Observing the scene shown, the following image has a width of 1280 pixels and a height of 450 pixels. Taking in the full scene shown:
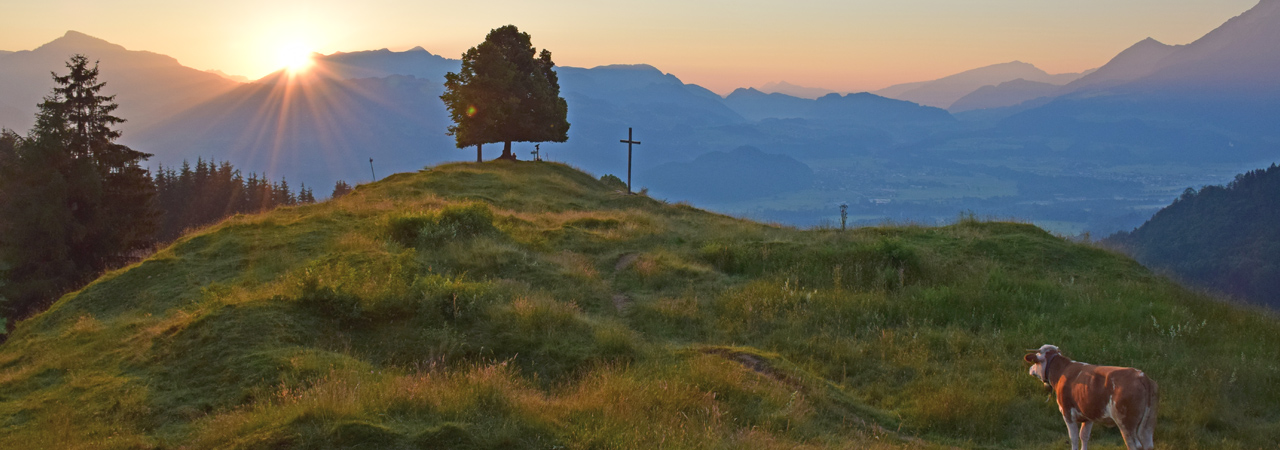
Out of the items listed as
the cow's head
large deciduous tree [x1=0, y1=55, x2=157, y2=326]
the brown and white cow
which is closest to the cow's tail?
the brown and white cow

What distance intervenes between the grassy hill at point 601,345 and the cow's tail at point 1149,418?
1.51m

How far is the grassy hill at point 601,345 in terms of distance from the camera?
6.55m

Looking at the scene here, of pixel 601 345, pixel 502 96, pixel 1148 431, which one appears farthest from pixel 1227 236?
pixel 601 345

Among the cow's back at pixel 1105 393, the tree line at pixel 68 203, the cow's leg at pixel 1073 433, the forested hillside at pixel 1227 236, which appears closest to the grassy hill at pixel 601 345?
the cow's leg at pixel 1073 433

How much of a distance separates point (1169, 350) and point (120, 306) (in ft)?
66.3

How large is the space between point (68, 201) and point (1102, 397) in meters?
42.7

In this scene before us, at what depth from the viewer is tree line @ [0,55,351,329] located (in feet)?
99.1

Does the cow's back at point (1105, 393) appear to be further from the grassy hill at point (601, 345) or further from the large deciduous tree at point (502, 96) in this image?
the large deciduous tree at point (502, 96)

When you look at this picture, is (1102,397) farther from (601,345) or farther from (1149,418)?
(601,345)

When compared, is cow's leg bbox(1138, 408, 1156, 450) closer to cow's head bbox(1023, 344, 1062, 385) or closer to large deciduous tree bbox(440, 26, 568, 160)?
cow's head bbox(1023, 344, 1062, 385)

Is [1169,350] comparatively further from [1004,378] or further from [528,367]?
[528,367]

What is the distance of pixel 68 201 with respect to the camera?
32156mm

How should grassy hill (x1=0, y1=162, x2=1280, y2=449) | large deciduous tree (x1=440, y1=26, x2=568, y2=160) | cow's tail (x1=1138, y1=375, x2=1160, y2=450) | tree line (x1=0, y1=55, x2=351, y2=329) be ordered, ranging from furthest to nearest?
1. large deciduous tree (x1=440, y1=26, x2=568, y2=160)
2. tree line (x1=0, y1=55, x2=351, y2=329)
3. grassy hill (x1=0, y1=162, x2=1280, y2=449)
4. cow's tail (x1=1138, y1=375, x2=1160, y2=450)

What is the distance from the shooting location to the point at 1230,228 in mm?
109250
